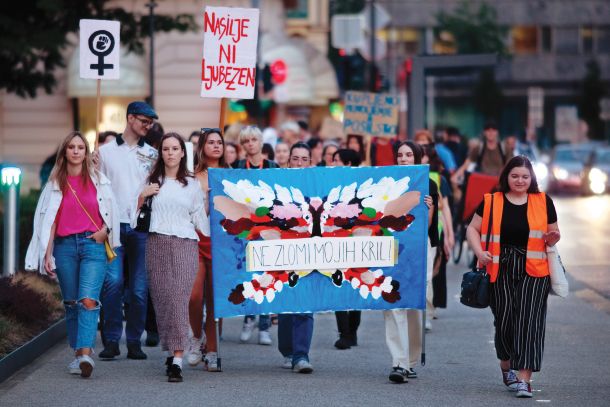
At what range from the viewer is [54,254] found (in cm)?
1121

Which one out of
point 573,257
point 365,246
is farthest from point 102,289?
point 573,257

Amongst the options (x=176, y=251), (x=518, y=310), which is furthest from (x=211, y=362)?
(x=518, y=310)

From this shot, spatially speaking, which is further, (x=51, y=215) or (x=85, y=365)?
(x=51, y=215)

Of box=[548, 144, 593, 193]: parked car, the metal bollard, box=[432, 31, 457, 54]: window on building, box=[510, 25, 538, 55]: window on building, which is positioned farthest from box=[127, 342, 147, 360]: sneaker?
box=[510, 25, 538, 55]: window on building

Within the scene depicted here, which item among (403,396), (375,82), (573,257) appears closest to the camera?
(403,396)

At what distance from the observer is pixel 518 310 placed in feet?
33.5

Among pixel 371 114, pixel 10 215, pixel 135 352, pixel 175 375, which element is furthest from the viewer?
pixel 371 114

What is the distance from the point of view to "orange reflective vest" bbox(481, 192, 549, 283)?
33.3ft

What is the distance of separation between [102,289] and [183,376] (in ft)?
4.59

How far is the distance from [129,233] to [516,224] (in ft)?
11.7

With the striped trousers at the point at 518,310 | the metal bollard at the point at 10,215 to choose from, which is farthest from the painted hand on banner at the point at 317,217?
the metal bollard at the point at 10,215

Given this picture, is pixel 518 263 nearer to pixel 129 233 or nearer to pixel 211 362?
pixel 211 362

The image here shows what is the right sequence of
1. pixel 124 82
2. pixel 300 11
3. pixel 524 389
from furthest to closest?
pixel 300 11 < pixel 124 82 < pixel 524 389

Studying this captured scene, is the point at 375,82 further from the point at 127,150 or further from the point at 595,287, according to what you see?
the point at 127,150
